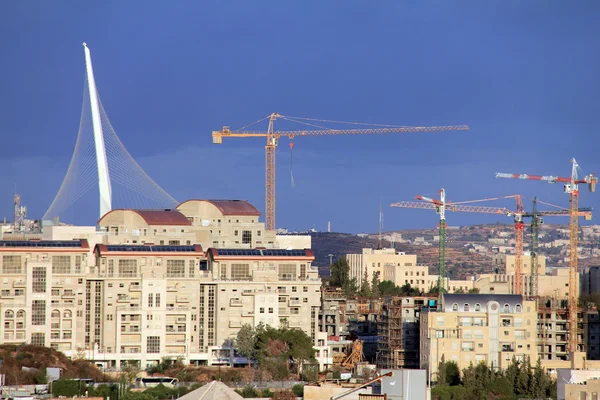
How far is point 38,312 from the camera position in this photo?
324 feet

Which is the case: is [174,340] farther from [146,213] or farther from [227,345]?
[146,213]

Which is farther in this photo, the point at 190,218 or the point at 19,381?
the point at 190,218

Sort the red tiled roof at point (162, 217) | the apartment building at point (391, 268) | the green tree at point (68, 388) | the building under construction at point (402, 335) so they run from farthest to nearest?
the apartment building at point (391, 268)
the red tiled roof at point (162, 217)
the building under construction at point (402, 335)
the green tree at point (68, 388)

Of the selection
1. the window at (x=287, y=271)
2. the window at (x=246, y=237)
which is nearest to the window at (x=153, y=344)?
the window at (x=287, y=271)

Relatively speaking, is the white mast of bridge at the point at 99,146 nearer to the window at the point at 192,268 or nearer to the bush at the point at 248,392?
the window at the point at 192,268

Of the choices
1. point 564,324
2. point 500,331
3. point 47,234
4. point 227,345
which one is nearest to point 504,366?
point 500,331

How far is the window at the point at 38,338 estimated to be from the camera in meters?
97.9

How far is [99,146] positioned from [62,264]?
16.6 meters

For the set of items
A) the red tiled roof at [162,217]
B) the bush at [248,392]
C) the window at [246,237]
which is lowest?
the bush at [248,392]

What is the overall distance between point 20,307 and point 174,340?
1016 cm

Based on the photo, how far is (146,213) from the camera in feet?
357

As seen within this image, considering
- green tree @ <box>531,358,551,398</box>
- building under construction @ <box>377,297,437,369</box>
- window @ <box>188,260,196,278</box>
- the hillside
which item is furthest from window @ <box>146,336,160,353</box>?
green tree @ <box>531,358,551,398</box>

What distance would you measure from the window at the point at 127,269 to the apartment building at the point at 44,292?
2317mm

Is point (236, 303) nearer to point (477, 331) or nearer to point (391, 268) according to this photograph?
point (477, 331)
